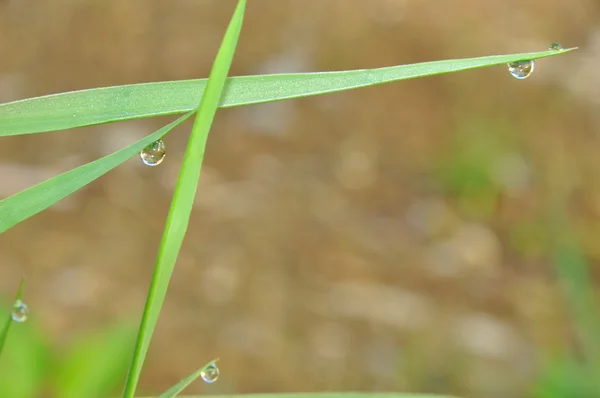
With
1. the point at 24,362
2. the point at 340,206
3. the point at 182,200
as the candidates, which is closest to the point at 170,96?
the point at 182,200

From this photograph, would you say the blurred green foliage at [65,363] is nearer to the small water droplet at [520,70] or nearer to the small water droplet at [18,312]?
the small water droplet at [18,312]

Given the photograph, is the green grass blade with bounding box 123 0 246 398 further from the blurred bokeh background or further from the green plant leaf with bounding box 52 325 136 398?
the blurred bokeh background

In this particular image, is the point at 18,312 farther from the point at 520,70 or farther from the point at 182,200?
the point at 520,70

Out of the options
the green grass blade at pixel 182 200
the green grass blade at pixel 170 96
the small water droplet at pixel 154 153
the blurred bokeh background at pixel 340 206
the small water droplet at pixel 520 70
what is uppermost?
the blurred bokeh background at pixel 340 206

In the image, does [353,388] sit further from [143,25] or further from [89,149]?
[143,25]

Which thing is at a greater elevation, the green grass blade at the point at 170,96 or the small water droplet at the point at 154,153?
the small water droplet at the point at 154,153

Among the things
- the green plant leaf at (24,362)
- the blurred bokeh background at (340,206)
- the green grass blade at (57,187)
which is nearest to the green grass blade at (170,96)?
the green grass blade at (57,187)

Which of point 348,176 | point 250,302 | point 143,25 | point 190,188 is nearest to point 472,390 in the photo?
point 250,302
